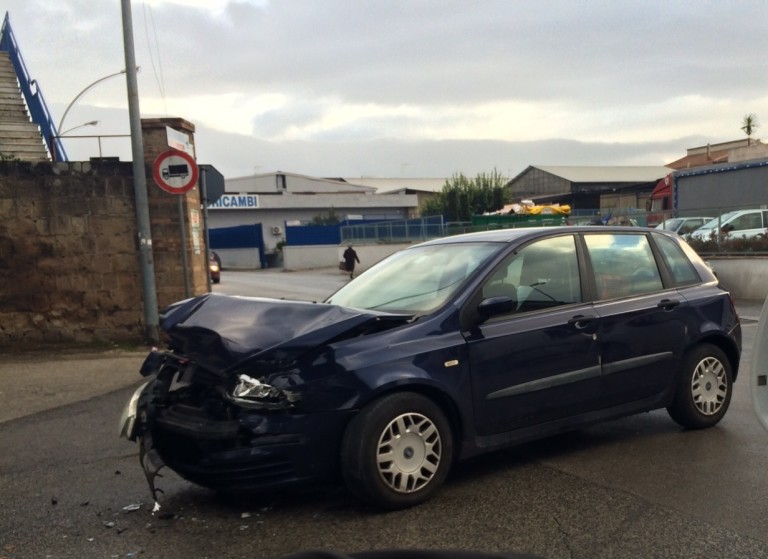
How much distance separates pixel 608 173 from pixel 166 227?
65671 millimetres

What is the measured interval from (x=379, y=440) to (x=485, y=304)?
1081 millimetres

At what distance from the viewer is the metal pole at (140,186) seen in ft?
33.5

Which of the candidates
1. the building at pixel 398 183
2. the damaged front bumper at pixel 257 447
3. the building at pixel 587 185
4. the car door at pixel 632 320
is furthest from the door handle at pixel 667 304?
the building at pixel 398 183

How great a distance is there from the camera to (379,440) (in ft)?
12.9

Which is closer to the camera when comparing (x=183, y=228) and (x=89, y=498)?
(x=89, y=498)

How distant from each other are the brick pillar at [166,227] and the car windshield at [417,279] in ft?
18.7

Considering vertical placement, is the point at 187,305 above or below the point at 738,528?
above

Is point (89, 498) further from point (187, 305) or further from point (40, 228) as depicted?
point (40, 228)

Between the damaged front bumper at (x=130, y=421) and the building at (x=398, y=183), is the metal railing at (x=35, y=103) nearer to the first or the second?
the damaged front bumper at (x=130, y=421)

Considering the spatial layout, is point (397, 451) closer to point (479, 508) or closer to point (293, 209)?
point (479, 508)

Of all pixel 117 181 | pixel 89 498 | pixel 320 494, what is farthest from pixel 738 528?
pixel 117 181

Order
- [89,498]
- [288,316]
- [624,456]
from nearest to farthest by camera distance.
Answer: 1. [288,316]
2. [89,498]
3. [624,456]

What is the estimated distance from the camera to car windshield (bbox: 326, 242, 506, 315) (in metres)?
4.67

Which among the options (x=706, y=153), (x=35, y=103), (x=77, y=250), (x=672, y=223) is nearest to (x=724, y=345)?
(x=77, y=250)
